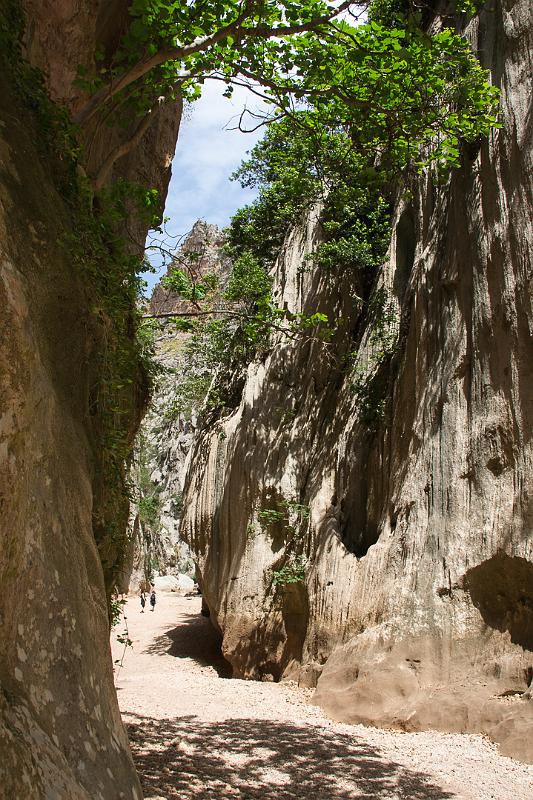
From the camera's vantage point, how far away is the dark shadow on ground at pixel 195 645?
15797mm

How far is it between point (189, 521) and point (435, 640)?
8629mm

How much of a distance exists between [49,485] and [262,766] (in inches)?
170

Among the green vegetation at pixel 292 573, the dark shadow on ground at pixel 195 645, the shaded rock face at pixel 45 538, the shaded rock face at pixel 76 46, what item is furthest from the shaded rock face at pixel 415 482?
the shaded rock face at pixel 45 538

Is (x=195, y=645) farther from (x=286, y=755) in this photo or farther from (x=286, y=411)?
(x=286, y=755)

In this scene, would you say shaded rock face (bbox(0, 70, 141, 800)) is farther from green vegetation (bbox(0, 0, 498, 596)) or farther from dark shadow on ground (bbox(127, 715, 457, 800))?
dark shadow on ground (bbox(127, 715, 457, 800))

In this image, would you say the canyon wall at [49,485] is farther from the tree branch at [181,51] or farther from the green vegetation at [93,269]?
the tree branch at [181,51]

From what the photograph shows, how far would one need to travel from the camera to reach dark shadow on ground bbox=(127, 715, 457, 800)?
5898mm

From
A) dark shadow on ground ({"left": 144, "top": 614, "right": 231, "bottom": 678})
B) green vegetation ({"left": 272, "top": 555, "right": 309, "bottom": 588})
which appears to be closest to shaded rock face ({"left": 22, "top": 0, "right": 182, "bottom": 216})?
green vegetation ({"left": 272, "top": 555, "right": 309, "bottom": 588})

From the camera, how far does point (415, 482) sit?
1053cm

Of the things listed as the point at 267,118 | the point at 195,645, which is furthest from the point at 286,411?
the point at 267,118

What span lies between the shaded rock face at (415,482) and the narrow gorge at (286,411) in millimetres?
46

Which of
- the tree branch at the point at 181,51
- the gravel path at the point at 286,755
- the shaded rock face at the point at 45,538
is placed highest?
the tree branch at the point at 181,51

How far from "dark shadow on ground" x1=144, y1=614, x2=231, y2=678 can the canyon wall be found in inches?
429

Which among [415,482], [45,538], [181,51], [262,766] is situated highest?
[181,51]
